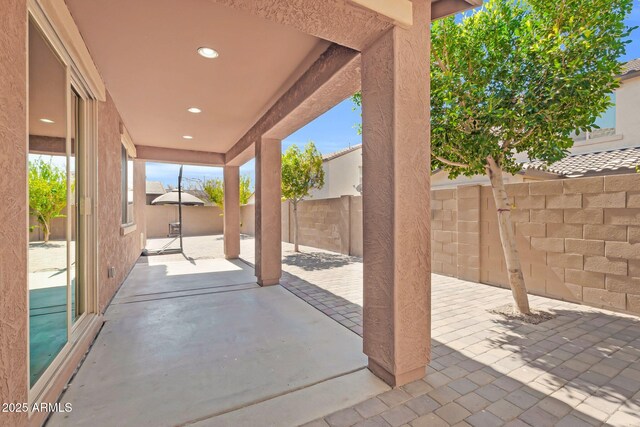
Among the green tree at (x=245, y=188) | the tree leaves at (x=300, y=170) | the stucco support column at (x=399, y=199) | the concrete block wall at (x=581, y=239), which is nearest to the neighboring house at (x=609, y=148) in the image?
the concrete block wall at (x=581, y=239)

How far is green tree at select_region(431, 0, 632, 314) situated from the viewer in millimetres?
2900

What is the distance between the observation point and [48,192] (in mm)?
2637

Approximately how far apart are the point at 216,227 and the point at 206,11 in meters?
15.9

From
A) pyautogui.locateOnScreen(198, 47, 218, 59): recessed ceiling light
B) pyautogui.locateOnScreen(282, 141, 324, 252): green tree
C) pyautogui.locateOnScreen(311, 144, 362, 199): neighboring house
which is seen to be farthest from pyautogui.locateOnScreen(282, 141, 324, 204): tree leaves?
pyautogui.locateOnScreen(198, 47, 218, 59): recessed ceiling light

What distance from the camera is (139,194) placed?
27.5 ft

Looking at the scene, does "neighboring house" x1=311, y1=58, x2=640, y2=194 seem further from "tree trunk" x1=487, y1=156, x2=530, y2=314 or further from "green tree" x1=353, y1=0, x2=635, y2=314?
"green tree" x1=353, y1=0, x2=635, y2=314

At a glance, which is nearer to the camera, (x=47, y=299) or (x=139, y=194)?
(x=47, y=299)

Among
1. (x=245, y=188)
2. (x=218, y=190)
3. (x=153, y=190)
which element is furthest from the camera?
(x=153, y=190)

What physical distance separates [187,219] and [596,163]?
17182 mm

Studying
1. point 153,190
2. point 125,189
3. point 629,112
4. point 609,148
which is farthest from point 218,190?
point 629,112

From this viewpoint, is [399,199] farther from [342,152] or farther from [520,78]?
[342,152]

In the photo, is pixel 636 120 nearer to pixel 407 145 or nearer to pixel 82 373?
pixel 407 145

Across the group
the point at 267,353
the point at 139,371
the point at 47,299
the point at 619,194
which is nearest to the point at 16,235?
the point at 139,371

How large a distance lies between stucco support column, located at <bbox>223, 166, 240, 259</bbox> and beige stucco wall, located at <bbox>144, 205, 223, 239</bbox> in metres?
8.64
